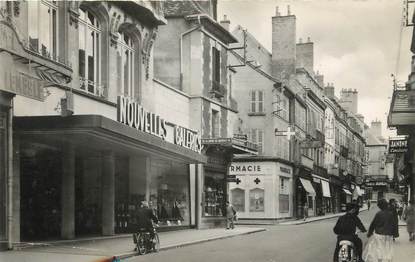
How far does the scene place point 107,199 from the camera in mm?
21750

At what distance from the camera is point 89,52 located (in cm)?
2022

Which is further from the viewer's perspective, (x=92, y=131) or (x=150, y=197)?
(x=150, y=197)

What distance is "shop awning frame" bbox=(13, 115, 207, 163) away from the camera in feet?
52.3

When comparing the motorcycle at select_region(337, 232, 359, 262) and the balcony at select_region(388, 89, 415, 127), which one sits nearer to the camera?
the motorcycle at select_region(337, 232, 359, 262)

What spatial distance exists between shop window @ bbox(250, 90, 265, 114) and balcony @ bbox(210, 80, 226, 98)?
11.1m

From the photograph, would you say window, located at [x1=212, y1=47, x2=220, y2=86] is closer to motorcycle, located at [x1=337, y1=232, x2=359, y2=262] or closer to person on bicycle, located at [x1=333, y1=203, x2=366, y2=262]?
person on bicycle, located at [x1=333, y1=203, x2=366, y2=262]

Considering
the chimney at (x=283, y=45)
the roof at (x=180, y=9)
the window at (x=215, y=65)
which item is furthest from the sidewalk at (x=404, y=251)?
the chimney at (x=283, y=45)

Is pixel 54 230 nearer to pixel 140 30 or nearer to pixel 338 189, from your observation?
pixel 140 30

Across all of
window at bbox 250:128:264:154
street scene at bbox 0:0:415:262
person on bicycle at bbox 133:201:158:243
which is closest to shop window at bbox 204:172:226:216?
street scene at bbox 0:0:415:262

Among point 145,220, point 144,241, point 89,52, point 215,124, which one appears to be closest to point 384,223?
point 144,241

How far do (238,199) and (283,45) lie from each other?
44.0 feet

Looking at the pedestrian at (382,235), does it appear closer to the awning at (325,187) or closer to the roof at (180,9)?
the roof at (180,9)

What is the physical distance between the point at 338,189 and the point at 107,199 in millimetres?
57342

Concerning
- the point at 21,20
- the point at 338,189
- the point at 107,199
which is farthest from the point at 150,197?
the point at 338,189
